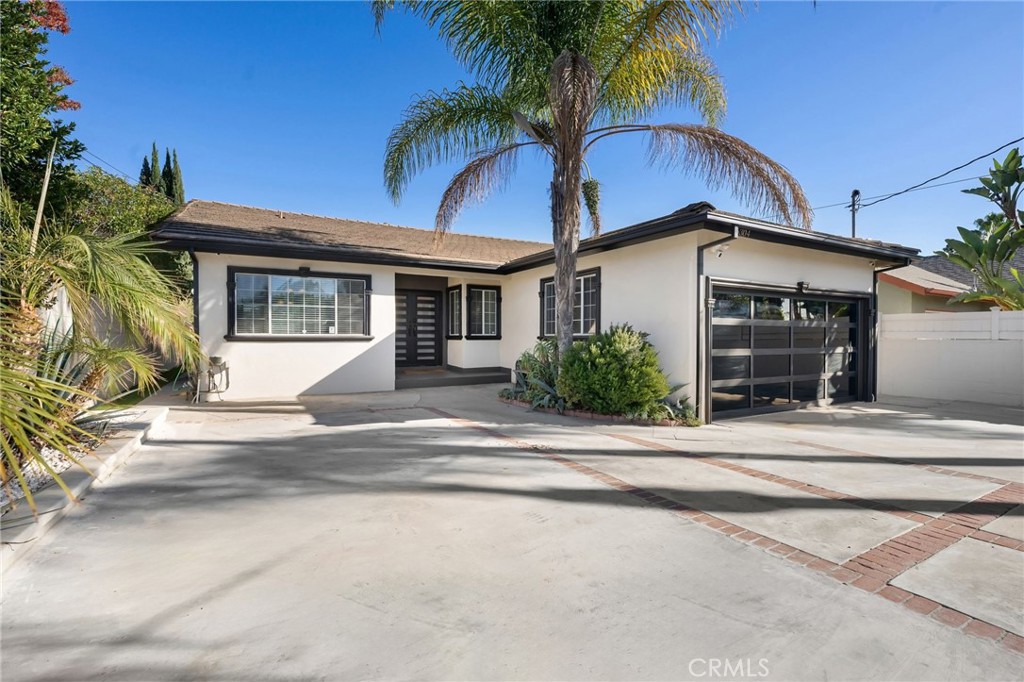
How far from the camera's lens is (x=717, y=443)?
626 cm

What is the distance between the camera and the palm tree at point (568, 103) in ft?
23.8

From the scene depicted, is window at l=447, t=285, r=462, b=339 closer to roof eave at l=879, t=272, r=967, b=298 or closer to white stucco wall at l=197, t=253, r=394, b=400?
white stucco wall at l=197, t=253, r=394, b=400

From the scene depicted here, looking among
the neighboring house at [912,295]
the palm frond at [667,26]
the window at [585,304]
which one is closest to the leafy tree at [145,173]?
the window at [585,304]

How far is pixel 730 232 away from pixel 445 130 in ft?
17.5

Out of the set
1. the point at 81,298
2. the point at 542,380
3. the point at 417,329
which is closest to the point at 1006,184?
the point at 542,380

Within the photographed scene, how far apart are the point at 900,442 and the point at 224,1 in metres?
13.8

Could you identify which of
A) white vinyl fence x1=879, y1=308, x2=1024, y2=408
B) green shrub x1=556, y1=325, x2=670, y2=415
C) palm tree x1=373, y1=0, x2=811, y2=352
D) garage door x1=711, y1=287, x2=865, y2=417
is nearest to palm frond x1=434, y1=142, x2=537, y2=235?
palm tree x1=373, y1=0, x2=811, y2=352

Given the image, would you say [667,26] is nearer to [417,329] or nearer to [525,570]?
[525,570]

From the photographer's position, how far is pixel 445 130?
8750mm

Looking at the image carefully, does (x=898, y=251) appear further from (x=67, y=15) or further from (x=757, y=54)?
(x=67, y=15)

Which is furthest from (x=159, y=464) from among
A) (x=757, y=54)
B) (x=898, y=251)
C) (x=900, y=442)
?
(x=898, y=251)

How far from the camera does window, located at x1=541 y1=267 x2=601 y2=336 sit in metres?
9.84
